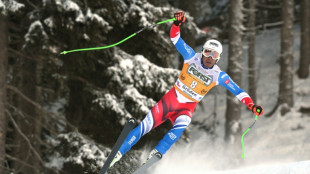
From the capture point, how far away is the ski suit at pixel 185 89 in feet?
18.8

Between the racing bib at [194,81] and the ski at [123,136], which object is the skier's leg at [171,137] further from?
the ski at [123,136]

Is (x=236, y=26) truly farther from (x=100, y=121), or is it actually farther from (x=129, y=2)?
(x=100, y=121)

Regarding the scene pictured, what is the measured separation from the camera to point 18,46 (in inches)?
392

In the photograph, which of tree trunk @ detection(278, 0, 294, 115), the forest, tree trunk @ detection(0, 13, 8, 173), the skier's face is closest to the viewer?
the skier's face

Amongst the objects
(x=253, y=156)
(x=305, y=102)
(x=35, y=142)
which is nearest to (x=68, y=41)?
(x=35, y=142)

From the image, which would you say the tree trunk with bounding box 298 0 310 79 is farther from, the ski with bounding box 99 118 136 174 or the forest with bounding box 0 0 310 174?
the ski with bounding box 99 118 136 174

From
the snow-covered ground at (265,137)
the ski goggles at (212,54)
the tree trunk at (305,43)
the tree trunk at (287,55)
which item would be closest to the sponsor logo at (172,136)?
the ski goggles at (212,54)

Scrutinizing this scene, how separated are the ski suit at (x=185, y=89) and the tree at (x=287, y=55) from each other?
385 inches

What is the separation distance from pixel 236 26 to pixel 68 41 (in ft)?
18.3

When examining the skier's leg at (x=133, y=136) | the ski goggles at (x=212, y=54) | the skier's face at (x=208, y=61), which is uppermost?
the ski goggles at (x=212, y=54)

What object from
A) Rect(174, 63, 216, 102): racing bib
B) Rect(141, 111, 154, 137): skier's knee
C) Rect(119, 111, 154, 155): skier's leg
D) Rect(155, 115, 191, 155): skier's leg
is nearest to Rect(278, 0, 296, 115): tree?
Rect(174, 63, 216, 102): racing bib

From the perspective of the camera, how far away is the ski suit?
18.8 feet

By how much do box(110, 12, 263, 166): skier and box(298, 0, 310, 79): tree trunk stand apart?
11339 mm

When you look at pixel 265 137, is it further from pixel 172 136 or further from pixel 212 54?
pixel 212 54
